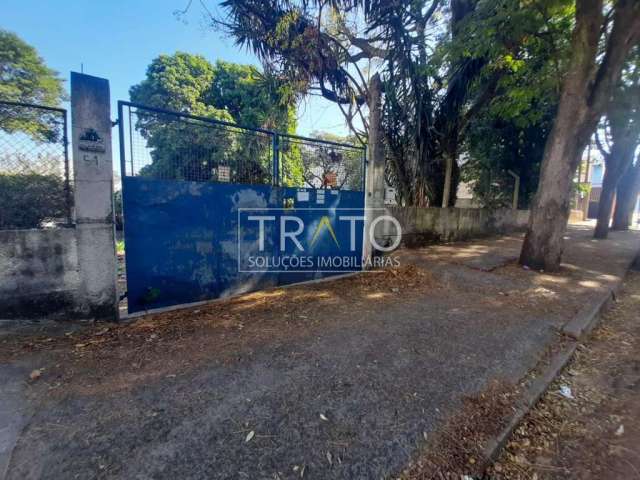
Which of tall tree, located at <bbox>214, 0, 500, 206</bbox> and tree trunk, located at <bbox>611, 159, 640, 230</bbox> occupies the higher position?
tall tree, located at <bbox>214, 0, 500, 206</bbox>

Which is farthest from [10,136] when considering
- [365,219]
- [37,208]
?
[365,219]

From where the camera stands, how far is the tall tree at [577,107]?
Result: 474 centimetres

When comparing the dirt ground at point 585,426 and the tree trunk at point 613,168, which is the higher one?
the tree trunk at point 613,168

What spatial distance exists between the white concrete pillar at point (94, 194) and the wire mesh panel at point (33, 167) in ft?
0.68

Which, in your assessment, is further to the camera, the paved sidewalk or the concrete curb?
the concrete curb

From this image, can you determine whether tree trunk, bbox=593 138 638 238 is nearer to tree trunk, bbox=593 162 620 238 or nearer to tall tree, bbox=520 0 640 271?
tree trunk, bbox=593 162 620 238

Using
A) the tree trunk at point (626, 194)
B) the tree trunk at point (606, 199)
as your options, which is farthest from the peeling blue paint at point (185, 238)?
the tree trunk at point (626, 194)

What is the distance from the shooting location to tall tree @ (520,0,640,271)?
4.74m

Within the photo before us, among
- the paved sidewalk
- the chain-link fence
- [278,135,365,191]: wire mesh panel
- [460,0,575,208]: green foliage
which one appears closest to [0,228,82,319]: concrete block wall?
the paved sidewalk

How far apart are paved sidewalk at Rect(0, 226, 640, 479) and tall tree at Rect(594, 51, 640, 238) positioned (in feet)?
19.5

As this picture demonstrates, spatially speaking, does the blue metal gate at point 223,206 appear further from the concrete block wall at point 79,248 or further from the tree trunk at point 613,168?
the tree trunk at point 613,168

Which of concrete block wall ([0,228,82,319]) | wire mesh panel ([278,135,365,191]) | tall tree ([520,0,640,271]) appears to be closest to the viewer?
concrete block wall ([0,228,82,319])

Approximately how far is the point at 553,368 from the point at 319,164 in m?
3.88

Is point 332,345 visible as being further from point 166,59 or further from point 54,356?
point 166,59
